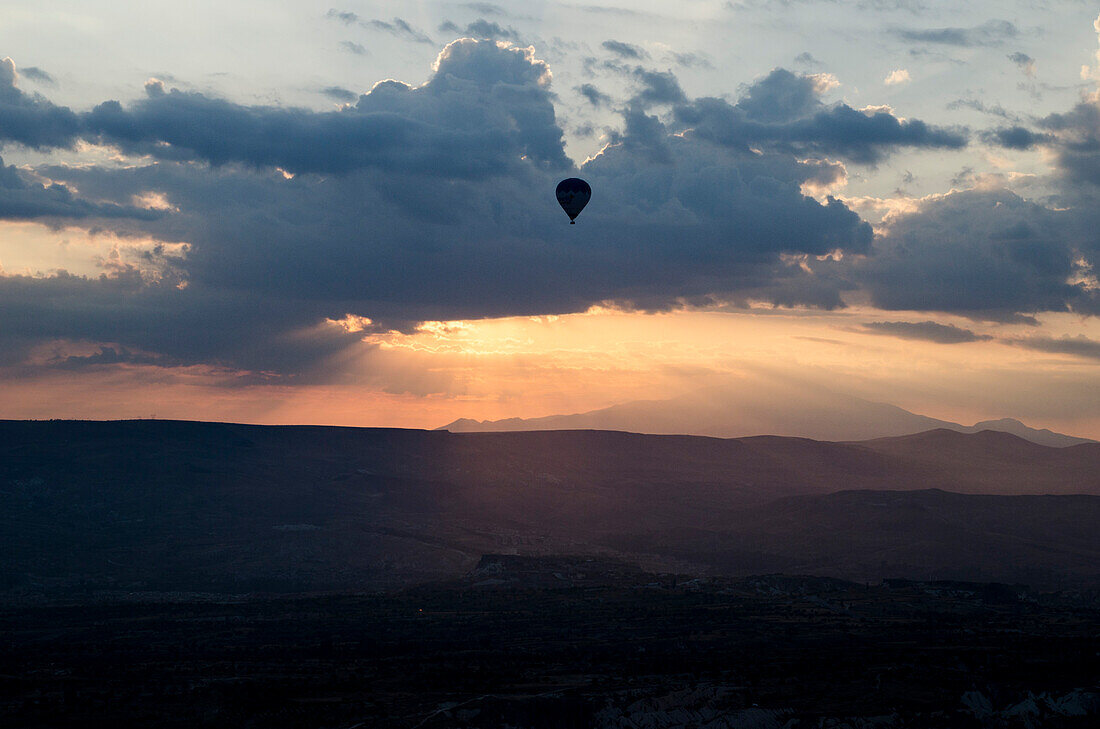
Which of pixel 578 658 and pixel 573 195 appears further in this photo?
pixel 573 195

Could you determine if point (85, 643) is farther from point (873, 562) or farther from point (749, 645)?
point (873, 562)

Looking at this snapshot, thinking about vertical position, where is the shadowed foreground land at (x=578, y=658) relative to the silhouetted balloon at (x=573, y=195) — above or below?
below

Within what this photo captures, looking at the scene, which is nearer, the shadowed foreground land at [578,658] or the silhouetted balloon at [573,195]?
the shadowed foreground land at [578,658]

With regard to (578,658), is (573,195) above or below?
above

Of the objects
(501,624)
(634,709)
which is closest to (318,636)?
(501,624)
